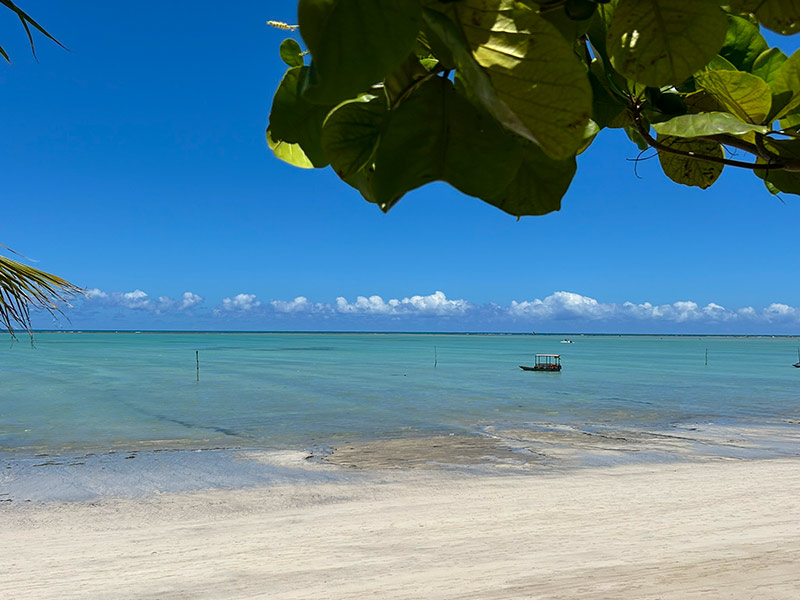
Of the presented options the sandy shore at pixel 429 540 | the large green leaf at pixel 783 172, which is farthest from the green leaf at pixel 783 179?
the sandy shore at pixel 429 540

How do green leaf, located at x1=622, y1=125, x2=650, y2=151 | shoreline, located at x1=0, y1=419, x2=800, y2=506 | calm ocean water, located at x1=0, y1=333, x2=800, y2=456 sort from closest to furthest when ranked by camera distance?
green leaf, located at x1=622, y1=125, x2=650, y2=151, shoreline, located at x1=0, y1=419, x2=800, y2=506, calm ocean water, located at x1=0, y1=333, x2=800, y2=456

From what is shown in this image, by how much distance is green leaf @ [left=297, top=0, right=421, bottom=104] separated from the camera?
236 mm

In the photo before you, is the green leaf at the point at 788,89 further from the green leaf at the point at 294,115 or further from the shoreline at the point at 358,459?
the shoreline at the point at 358,459

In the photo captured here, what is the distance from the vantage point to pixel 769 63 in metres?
0.45

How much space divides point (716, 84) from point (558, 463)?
1621cm

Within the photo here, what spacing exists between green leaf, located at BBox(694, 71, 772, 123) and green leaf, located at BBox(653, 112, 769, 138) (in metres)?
0.05

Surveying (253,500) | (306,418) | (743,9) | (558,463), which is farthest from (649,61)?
(306,418)

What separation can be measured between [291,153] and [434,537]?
30.0ft

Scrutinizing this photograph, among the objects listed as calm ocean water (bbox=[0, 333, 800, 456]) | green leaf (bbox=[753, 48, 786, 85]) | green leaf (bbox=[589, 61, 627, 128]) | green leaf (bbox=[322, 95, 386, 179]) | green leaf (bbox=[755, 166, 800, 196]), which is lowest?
calm ocean water (bbox=[0, 333, 800, 456])

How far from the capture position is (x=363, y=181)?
1.26 ft

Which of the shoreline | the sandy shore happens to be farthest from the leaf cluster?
the shoreline

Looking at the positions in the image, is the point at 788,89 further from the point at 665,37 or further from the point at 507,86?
the point at 507,86

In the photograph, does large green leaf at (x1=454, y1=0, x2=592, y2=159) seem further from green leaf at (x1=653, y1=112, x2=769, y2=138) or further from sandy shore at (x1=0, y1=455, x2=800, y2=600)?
sandy shore at (x1=0, y1=455, x2=800, y2=600)

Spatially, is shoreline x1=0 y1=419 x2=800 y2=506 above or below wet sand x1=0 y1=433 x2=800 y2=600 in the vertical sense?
below
